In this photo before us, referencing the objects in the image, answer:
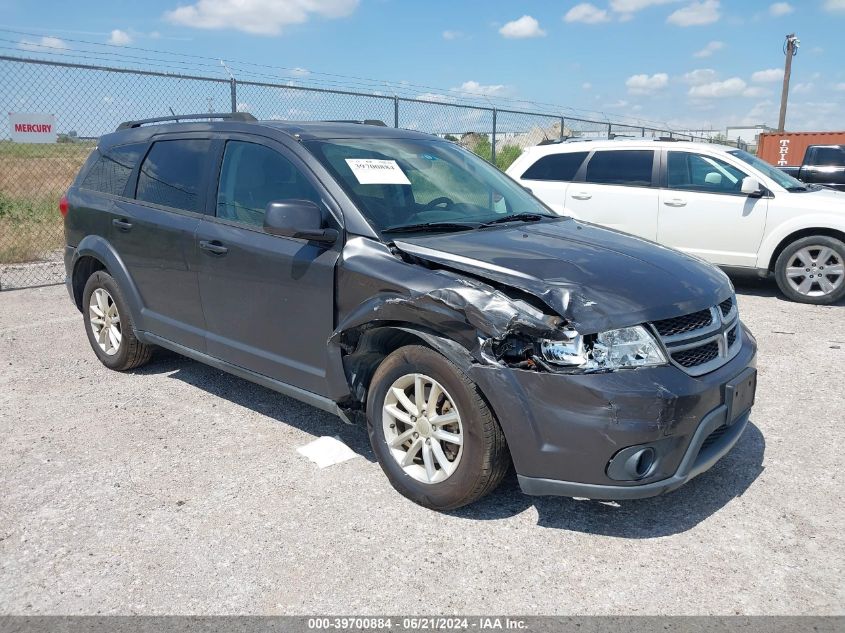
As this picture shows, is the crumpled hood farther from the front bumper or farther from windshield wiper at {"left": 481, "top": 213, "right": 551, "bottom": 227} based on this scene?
the front bumper

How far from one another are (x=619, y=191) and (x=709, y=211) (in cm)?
108

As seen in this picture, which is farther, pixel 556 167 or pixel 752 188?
pixel 556 167

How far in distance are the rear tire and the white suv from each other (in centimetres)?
564

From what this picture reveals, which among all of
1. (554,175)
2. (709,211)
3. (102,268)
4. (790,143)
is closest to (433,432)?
(102,268)

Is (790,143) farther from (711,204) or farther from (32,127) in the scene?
(32,127)

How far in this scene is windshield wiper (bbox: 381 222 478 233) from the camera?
367 cm

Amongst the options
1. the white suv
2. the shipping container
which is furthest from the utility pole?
the white suv

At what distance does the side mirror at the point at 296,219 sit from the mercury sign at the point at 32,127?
21.6 ft

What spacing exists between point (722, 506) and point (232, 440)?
267 cm

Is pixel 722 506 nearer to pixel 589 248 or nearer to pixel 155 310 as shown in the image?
pixel 589 248

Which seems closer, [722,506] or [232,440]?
[722,506]

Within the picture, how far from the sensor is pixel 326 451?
4.09 metres

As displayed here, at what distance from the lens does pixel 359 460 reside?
3971 millimetres

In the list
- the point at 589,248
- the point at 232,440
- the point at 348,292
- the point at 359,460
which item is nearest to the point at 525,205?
the point at 589,248
